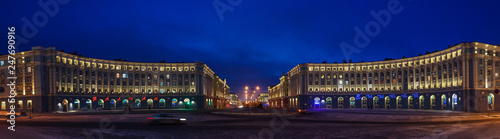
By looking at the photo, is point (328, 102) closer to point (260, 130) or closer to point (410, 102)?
point (410, 102)

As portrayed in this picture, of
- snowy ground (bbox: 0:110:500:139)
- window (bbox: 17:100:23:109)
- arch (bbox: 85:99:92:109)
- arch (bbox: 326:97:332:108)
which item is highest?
snowy ground (bbox: 0:110:500:139)

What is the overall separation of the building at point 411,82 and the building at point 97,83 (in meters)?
41.3

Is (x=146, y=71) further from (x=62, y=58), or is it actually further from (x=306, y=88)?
(x=306, y=88)

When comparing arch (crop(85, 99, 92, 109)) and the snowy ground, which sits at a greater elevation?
the snowy ground

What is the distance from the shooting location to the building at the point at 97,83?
86125 mm

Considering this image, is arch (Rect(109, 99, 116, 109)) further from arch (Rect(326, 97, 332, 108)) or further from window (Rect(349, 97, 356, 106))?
window (Rect(349, 97, 356, 106))

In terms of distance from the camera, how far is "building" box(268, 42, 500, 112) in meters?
79.0

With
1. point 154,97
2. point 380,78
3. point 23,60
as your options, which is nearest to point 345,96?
point 380,78

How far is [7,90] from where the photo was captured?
292 feet

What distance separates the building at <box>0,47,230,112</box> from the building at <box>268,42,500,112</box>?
4127 centimetres

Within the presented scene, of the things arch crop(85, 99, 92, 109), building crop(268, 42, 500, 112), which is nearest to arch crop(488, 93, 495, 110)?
building crop(268, 42, 500, 112)

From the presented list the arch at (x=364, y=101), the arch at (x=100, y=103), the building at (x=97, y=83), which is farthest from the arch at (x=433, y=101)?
the arch at (x=100, y=103)

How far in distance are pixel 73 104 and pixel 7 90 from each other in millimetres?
16232

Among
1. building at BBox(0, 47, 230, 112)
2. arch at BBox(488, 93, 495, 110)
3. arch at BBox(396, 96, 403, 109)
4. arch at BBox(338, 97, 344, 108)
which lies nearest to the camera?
arch at BBox(488, 93, 495, 110)
